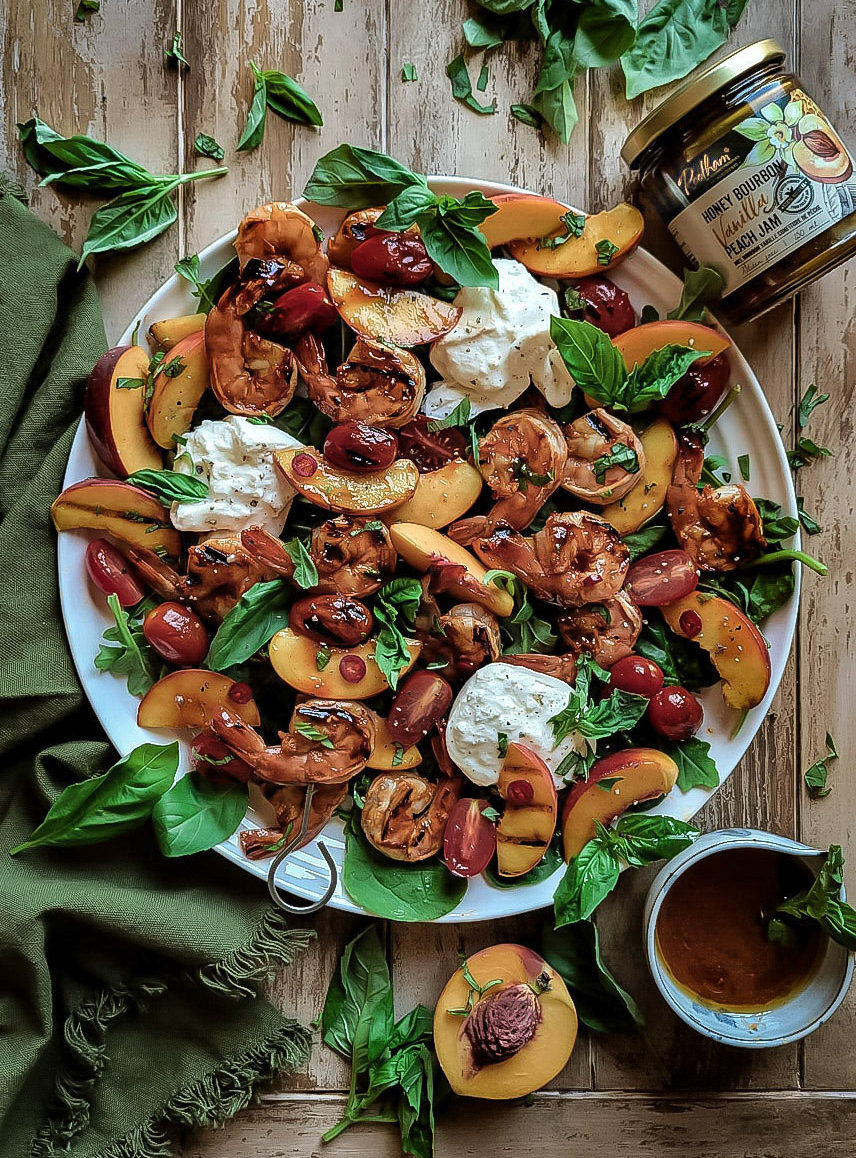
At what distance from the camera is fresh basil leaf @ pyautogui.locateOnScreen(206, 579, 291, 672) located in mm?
1534

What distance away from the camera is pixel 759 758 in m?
1.78

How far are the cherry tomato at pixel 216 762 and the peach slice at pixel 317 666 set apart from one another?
0.16 m

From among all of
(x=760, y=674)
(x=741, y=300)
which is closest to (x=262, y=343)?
(x=741, y=300)

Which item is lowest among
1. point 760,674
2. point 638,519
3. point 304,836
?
point 304,836

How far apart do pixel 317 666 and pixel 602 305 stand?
0.78 metres

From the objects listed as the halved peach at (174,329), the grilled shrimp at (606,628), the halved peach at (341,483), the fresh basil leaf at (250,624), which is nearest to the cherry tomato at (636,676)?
the grilled shrimp at (606,628)

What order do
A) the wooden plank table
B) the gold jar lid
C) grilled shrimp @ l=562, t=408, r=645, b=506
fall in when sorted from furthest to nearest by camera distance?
the wooden plank table
grilled shrimp @ l=562, t=408, r=645, b=506
the gold jar lid

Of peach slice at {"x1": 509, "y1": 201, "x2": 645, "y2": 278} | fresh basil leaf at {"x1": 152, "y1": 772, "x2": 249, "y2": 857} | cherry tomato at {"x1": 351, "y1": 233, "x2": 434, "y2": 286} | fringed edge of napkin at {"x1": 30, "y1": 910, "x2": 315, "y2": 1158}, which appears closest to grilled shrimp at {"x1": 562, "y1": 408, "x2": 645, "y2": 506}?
peach slice at {"x1": 509, "y1": 201, "x2": 645, "y2": 278}

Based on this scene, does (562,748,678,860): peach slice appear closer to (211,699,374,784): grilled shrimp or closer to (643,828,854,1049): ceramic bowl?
(643,828,854,1049): ceramic bowl

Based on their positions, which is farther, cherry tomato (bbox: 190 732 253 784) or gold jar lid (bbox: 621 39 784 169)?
cherry tomato (bbox: 190 732 253 784)

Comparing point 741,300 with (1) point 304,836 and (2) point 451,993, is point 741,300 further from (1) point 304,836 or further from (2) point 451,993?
(2) point 451,993

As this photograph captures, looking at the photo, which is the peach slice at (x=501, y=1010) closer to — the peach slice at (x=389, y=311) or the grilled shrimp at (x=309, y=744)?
the grilled shrimp at (x=309, y=744)

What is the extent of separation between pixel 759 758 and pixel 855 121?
119 cm

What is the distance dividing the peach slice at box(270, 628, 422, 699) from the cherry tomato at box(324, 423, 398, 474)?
11.6 inches
